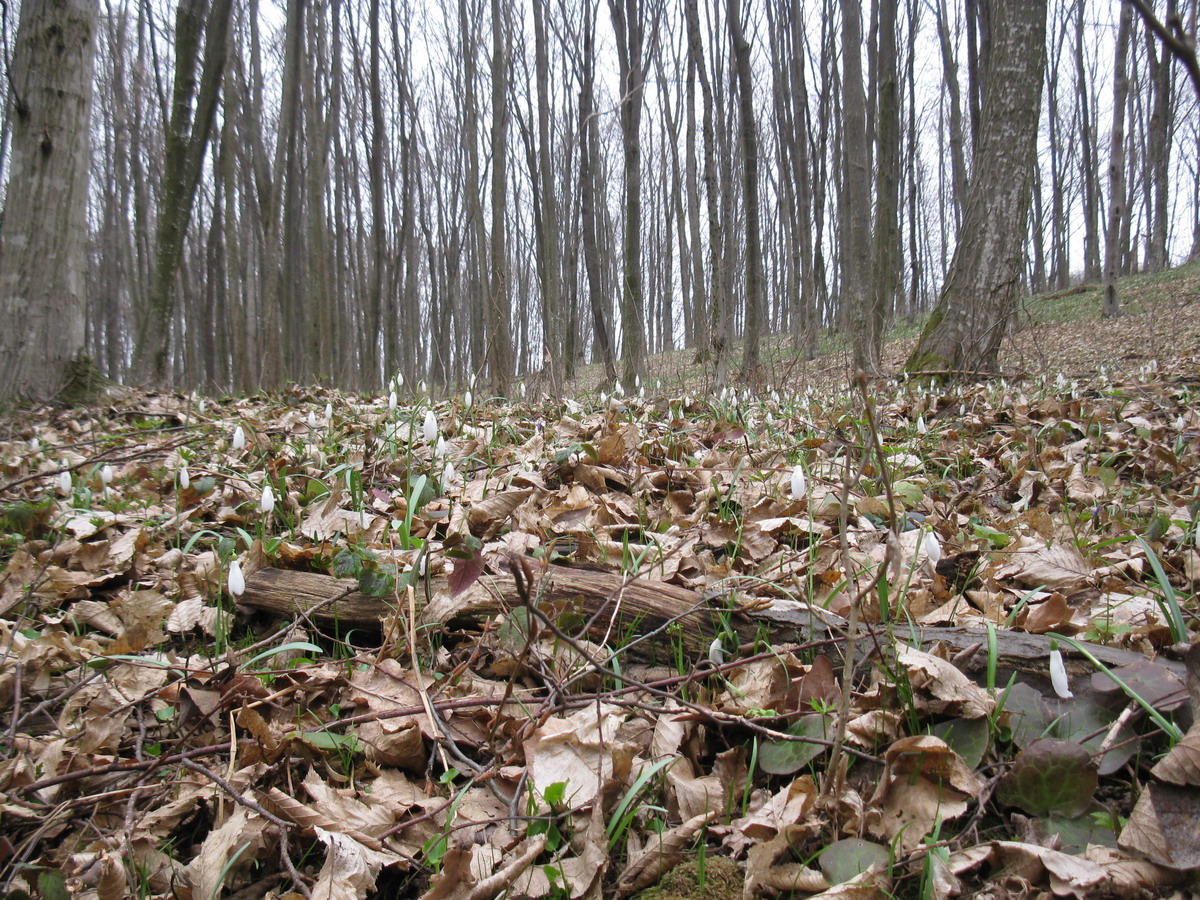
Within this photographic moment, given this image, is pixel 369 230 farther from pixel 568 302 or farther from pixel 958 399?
pixel 958 399

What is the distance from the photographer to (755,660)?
1.64m

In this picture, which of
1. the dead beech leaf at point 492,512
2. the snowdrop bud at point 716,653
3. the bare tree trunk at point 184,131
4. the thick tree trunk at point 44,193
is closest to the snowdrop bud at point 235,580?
the dead beech leaf at point 492,512

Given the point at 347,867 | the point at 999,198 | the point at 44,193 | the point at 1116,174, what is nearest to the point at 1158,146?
the point at 1116,174

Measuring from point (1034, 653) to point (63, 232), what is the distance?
671 centimetres

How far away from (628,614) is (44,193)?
5.94m

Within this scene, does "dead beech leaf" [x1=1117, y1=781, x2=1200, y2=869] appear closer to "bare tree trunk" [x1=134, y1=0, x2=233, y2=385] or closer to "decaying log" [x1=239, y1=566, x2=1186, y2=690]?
"decaying log" [x1=239, y1=566, x2=1186, y2=690]

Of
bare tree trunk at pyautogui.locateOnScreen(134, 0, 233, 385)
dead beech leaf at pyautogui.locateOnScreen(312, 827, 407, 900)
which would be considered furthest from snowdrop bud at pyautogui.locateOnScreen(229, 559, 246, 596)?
bare tree trunk at pyautogui.locateOnScreen(134, 0, 233, 385)

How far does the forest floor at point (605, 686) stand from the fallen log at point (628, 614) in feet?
0.03

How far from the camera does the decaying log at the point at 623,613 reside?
1.46 metres

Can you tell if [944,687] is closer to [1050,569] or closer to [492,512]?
[1050,569]

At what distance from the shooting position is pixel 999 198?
19.0ft

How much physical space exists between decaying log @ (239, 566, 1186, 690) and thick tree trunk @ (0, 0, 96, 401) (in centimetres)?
455

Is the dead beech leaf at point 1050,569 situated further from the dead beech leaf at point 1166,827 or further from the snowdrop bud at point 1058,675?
the dead beech leaf at point 1166,827

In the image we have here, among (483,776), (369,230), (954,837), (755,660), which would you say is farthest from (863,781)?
(369,230)
